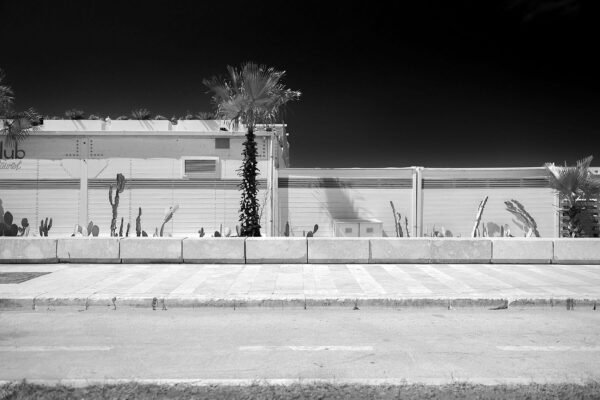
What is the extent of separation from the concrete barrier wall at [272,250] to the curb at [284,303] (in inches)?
165

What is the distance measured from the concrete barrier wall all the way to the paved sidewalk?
319mm

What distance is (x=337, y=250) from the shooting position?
12.2 m

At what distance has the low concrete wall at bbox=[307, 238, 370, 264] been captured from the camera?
12227 millimetres

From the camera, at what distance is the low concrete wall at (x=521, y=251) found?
1234 centimetres

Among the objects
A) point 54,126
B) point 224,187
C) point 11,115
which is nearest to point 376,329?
point 224,187

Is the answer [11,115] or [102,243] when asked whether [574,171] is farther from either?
[11,115]

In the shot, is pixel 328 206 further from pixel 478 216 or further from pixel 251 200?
pixel 478 216

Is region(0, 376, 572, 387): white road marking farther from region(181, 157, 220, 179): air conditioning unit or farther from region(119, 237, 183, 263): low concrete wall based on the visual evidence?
region(181, 157, 220, 179): air conditioning unit

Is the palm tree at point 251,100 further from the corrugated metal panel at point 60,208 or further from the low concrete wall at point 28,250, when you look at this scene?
the corrugated metal panel at point 60,208

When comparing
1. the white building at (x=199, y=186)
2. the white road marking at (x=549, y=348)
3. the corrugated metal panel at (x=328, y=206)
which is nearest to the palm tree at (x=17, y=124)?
the white building at (x=199, y=186)

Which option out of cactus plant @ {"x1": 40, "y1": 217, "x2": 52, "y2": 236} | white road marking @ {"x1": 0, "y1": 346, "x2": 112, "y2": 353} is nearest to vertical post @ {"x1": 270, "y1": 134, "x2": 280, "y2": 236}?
cactus plant @ {"x1": 40, "y1": 217, "x2": 52, "y2": 236}

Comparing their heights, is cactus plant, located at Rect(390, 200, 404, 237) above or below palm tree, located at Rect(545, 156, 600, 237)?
below

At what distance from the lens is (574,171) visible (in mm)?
15383

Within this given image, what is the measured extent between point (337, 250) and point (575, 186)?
8.56 metres
